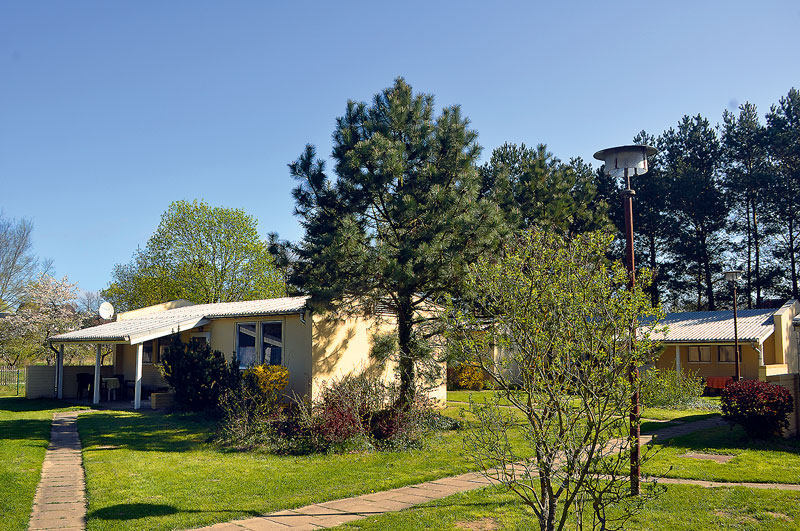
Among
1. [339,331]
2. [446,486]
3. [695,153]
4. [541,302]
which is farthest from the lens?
[695,153]

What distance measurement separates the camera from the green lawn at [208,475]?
7.14 metres

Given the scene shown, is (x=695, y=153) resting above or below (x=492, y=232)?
above

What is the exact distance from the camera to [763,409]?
1109 cm

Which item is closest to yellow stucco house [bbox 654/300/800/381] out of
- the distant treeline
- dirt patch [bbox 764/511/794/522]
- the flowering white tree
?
the distant treeline

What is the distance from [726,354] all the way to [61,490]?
25523mm

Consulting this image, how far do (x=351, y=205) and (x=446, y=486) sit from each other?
6389mm

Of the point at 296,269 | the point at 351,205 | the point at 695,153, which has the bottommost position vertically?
the point at 296,269

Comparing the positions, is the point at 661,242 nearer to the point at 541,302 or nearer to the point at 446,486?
the point at 446,486

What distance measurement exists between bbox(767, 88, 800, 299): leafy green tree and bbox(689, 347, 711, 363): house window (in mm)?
8390

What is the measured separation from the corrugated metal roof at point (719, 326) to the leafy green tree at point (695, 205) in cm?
462

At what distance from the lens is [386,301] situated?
1363 centimetres

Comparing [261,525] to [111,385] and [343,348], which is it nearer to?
[343,348]

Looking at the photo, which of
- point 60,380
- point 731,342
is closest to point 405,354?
point 60,380

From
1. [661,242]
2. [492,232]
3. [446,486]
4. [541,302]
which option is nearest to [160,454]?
[446,486]
